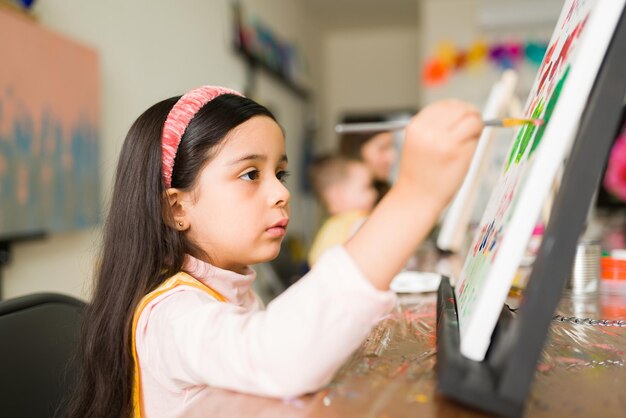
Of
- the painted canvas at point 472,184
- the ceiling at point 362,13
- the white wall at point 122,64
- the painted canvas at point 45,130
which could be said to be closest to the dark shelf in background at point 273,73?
the white wall at point 122,64

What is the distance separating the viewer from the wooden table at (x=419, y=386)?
448mm

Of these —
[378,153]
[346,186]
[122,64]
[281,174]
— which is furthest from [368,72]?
[281,174]

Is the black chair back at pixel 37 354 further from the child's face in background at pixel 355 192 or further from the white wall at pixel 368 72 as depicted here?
the white wall at pixel 368 72

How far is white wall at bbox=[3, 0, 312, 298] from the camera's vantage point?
1.81m

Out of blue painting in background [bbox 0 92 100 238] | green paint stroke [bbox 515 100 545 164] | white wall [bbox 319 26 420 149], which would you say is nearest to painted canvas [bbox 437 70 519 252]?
green paint stroke [bbox 515 100 545 164]

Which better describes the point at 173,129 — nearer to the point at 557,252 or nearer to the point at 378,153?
the point at 557,252

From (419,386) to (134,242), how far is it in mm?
402

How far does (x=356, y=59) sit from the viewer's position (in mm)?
6289

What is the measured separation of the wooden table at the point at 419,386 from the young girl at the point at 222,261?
0.07 ft

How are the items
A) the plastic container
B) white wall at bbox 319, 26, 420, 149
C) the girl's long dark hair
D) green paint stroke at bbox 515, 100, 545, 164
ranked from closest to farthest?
green paint stroke at bbox 515, 100, 545, 164 → the girl's long dark hair → the plastic container → white wall at bbox 319, 26, 420, 149

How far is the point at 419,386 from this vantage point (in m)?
0.50

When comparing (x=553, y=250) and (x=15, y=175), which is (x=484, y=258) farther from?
(x=15, y=175)

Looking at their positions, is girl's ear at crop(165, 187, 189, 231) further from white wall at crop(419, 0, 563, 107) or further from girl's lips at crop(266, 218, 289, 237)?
white wall at crop(419, 0, 563, 107)

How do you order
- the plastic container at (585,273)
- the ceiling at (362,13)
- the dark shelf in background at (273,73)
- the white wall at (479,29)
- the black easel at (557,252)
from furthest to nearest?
the ceiling at (362,13), the white wall at (479,29), the dark shelf in background at (273,73), the plastic container at (585,273), the black easel at (557,252)
